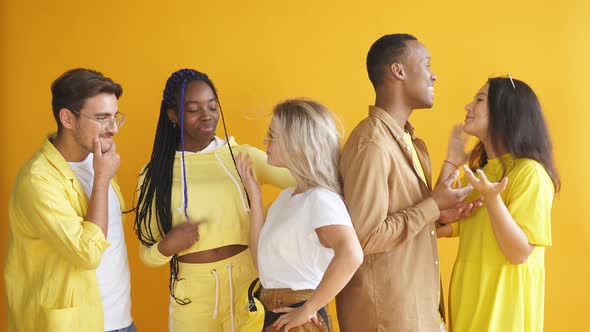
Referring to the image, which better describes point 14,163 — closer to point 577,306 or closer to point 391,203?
point 391,203

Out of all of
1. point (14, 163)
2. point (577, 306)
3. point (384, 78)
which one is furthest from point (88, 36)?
point (577, 306)

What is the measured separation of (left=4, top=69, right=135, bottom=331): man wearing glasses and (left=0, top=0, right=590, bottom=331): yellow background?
689 mm

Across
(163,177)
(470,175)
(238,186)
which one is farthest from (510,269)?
(163,177)

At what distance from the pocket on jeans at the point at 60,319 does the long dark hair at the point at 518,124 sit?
4.99 ft

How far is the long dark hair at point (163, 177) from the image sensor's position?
2672 mm

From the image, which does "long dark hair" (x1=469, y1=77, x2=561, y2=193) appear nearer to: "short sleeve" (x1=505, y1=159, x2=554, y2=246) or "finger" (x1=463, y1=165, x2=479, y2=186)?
"short sleeve" (x1=505, y1=159, x2=554, y2=246)

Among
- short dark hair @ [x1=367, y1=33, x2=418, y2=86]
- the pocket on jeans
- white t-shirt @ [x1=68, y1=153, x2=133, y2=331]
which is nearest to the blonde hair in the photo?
short dark hair @ [x1=367, y1=33, x2=418, y2=86]

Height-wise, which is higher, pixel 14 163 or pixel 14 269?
pixel 14 163

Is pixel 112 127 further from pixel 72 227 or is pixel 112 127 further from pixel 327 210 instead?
pixel 327 210

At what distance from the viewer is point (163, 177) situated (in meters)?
2.71

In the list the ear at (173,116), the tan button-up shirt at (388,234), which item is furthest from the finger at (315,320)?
the ear at (173,116)

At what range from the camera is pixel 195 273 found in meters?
2.62

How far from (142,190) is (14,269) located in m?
0.53

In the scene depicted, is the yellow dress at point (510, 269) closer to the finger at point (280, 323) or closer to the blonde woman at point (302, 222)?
the blonde woman at point (302, 222)
